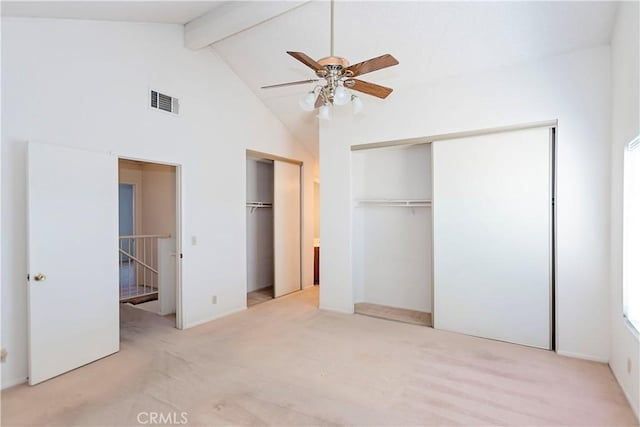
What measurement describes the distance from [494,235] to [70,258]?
4255 millimetres

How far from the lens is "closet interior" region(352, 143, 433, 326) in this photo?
16.1 feet

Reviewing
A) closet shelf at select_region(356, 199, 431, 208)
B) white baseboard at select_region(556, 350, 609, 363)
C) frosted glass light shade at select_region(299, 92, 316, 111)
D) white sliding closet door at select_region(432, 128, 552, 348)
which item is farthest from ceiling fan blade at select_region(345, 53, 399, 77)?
white baseboard at select_region(556, 350, 609, 363)

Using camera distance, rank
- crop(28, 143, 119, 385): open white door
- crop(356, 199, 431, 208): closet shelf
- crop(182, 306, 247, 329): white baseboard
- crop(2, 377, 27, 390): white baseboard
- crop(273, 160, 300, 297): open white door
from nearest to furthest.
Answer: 1. crop(2, 377, 27, 390): white baseboard
2. crop(28, 143, 119, 385): open white door
3. crop(182, 306, 247, 329): white baseboard
4. crop(356, 199, 431, 208): closet shelf
5. crop(273, 160, 300, 297): open white door

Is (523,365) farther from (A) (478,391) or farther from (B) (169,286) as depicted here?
(B) (169,286)

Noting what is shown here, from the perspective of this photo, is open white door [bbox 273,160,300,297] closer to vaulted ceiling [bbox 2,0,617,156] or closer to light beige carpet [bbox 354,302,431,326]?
light beige carpet [bbox 354,302,431,326]

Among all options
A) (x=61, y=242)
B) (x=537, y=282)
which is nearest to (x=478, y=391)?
(x=537, y=282)

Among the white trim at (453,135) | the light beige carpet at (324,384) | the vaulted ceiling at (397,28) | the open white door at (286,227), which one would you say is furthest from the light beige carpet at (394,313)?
the vaulted ceiling at (397,28)

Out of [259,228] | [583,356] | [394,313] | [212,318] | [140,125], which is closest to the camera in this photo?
[583,356]

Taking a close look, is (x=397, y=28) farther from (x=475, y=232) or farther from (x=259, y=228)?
(x=259, y=228)

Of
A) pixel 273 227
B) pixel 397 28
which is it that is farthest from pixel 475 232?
pixel 273 227

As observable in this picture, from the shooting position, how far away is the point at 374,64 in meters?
2.39

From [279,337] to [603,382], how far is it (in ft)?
9.81

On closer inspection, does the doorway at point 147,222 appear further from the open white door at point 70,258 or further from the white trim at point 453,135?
the white trim at point 453,135

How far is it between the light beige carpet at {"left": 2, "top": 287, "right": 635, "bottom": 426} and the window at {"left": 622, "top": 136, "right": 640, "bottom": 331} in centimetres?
70
